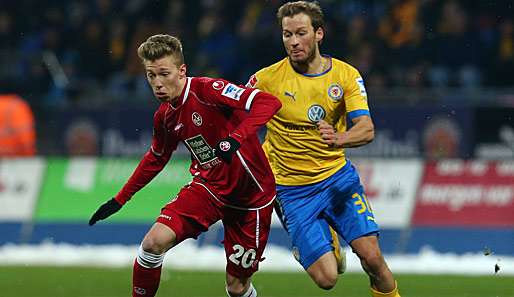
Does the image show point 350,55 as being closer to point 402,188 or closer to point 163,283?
point 402,188

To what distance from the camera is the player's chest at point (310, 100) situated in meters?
7.80

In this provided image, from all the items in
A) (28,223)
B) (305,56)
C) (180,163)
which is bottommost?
(28,223)

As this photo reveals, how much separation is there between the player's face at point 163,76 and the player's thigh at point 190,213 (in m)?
0.67

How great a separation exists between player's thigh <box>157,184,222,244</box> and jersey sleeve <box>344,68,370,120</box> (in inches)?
44.3

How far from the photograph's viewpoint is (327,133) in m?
7.24

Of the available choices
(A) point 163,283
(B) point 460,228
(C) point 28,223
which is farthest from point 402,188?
(C) point 28,223

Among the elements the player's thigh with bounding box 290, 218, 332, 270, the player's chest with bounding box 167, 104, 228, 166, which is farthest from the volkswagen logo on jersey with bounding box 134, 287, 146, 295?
the player's thigh with bounding box 290, 218, 332, 270

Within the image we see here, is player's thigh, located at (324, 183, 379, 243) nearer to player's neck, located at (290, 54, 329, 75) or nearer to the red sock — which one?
player's neck, located at (290, 54, 329, 75)

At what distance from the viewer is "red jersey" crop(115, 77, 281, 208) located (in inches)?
286

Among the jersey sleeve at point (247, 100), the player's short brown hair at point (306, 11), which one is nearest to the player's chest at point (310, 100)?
the player's short brown hair at point (306, 11)

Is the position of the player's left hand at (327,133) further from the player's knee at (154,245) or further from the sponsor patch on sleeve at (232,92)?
the player's knee at (154,245)

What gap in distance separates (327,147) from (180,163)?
6205 mm

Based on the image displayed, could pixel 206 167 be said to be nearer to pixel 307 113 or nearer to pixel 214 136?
pixel 214 136

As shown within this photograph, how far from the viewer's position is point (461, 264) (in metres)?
12.7
